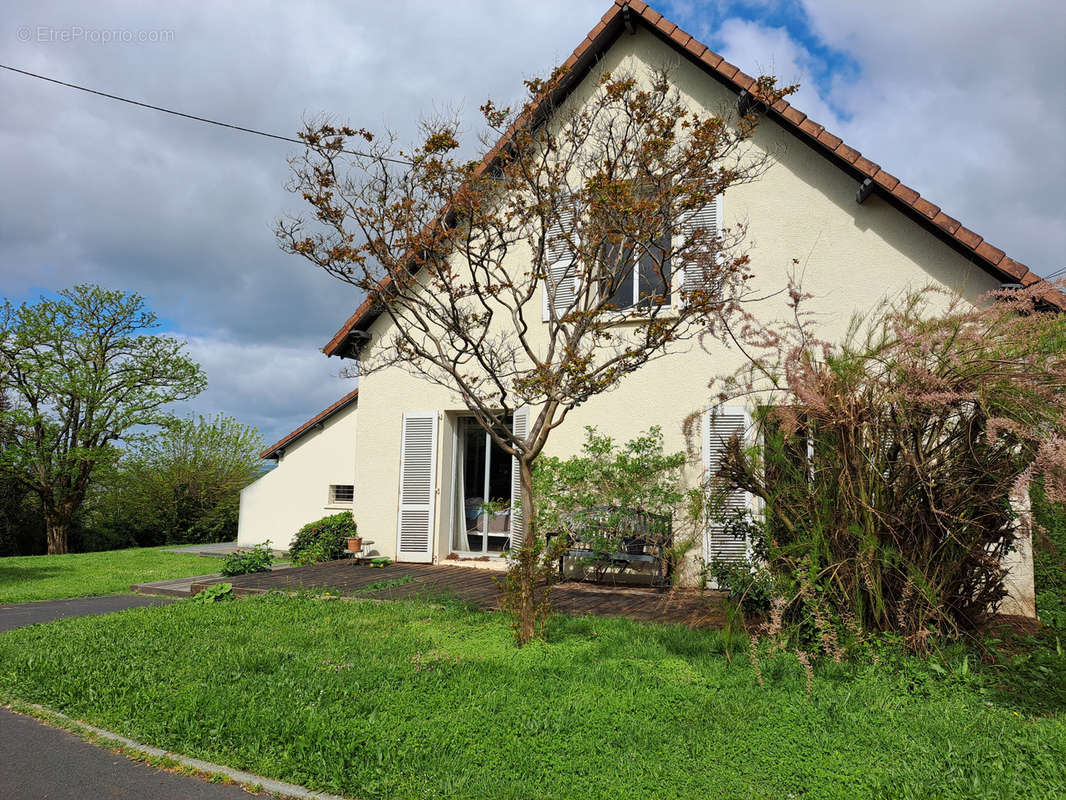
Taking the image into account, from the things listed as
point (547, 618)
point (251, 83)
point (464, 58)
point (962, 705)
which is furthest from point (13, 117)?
point (962, 705)

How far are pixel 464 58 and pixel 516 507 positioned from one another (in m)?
5.46

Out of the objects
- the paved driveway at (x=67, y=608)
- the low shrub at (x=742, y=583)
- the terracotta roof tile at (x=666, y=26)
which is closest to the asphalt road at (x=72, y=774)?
the paved driveway at (x=67, y=608)

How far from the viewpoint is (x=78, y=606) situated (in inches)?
307

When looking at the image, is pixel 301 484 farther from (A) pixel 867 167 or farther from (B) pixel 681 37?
(A) pixel 867 167

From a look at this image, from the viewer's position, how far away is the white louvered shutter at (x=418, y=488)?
10.2m

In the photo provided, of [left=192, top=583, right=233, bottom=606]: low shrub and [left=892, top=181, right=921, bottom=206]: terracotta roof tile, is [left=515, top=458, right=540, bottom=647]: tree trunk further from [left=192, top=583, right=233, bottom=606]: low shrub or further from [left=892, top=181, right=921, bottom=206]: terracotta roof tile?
[left=892, top=181, right=921, bottom=206]: terracotta roof tile

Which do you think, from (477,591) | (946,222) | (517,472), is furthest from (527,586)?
(946,222)

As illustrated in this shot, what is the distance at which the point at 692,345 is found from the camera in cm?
909

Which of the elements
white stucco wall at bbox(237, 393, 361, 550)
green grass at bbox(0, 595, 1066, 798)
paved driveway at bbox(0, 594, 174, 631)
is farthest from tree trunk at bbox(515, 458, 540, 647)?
white stucco wall at bbox(237, 393, 361, 550)

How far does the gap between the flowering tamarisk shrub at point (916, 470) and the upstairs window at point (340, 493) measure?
9870mm

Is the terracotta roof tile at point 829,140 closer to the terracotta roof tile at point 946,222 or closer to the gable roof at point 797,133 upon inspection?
the gable roof at point 797,133

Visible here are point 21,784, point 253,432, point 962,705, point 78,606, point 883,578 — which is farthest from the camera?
point 253,432

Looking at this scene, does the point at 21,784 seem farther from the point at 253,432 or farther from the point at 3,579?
the point at 253,432

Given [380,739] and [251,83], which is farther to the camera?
[251,83]
